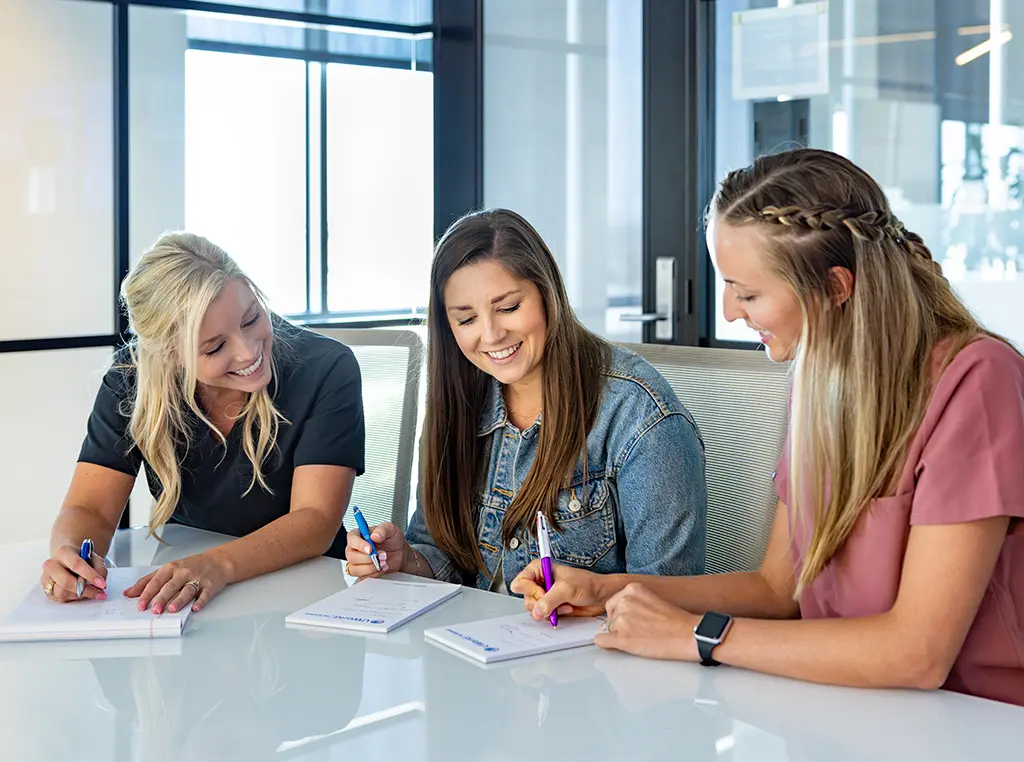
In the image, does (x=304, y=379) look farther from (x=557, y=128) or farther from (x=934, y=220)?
(x=557, y=128)

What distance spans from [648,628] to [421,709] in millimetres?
276

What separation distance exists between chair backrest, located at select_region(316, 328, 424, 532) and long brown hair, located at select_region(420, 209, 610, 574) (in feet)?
0.91

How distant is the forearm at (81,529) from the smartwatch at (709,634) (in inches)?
40.0

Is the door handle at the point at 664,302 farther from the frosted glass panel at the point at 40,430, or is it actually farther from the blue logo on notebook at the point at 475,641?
the blue logo on notebook at the point at 475,641

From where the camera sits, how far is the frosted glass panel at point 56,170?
10.4ft

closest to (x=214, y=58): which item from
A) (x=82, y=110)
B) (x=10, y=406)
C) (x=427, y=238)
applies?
(x=82, y=110)

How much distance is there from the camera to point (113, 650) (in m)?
1.36

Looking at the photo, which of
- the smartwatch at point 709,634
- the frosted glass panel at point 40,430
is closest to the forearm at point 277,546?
the smartwatch at point 709,634

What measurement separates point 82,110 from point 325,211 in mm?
845

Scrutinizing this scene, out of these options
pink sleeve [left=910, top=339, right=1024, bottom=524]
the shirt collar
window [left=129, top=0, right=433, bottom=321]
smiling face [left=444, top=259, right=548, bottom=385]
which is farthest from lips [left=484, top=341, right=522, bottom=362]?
window [left=129, top=0, right=433, bottom=321]

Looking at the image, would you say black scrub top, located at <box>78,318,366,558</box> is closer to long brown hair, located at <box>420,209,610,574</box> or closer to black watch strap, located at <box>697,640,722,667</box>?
long brown hair, located at <box>420,209,610,574</box>

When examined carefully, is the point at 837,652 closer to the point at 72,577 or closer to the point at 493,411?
the point at 493,411

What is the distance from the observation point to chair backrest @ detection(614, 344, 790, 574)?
1.67 metres

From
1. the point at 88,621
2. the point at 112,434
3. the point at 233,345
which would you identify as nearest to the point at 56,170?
the point at 112,434
